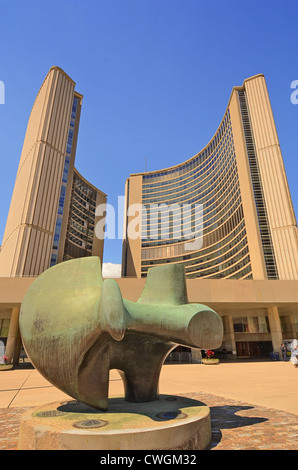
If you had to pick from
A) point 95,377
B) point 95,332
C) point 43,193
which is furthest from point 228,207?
point 95,332

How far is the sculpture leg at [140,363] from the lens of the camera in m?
6.90

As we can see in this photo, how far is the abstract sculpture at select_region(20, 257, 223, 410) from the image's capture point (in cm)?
566

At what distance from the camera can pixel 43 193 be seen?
1850 inches

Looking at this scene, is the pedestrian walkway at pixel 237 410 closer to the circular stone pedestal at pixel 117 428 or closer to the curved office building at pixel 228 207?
the circular stone pedestal at pixel 117 428

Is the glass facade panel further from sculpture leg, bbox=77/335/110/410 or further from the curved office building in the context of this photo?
sculpture leg, bbox=77/335/110/410

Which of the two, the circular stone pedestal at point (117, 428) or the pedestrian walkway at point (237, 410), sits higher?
the circular stone pedestal at point (117, 428)

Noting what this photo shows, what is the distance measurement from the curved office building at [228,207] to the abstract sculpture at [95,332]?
41375 mm

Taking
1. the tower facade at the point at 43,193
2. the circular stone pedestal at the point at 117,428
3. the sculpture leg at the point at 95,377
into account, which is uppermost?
the tower facade at the point at 43,193

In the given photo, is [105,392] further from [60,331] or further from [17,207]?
[17,207]

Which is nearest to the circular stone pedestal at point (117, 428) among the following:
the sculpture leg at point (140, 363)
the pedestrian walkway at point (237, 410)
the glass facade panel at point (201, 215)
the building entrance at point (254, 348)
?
the pedestrian walkway at point (237, 410)

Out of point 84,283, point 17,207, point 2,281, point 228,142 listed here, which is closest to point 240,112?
point 228,142

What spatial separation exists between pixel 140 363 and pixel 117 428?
2278 mm

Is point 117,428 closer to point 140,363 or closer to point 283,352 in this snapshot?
point 140,363
